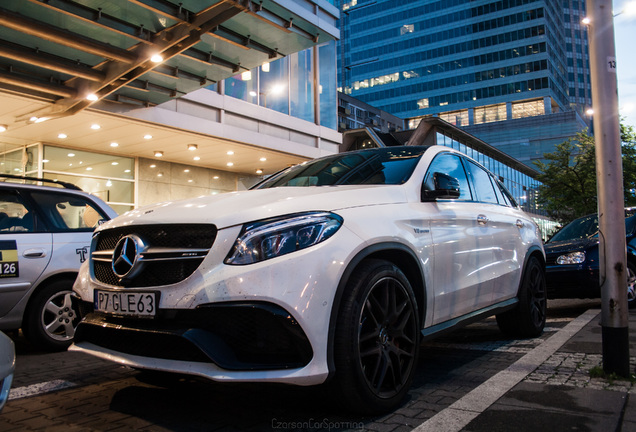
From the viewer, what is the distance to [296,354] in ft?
8.19

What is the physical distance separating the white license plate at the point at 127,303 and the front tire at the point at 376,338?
38.5 inches

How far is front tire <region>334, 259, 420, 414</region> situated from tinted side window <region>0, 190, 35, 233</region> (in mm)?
3934

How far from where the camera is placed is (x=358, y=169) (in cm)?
396

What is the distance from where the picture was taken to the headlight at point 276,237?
8.45ft

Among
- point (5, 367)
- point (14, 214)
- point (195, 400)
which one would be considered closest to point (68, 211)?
point (14, 214)

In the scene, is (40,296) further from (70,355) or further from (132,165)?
(132,165)

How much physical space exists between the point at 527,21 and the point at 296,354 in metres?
105

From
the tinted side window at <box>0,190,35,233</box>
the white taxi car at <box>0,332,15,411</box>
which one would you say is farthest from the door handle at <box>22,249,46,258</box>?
the white taxi car at <box>0,332,15,411</box>

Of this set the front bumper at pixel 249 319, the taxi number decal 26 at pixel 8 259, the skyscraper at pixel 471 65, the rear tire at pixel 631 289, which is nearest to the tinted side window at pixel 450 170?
the front bumper at pixel 249 319

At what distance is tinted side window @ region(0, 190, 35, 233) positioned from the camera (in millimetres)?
5105

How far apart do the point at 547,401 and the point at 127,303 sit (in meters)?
2.51

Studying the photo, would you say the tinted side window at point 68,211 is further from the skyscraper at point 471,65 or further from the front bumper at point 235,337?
the skyscraper at point 471,65

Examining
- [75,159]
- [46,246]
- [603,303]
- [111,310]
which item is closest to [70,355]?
[46,246]

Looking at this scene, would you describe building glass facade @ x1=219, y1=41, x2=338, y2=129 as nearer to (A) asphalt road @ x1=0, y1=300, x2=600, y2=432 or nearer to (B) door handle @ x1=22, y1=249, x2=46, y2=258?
(B) door handle @ x1=22, y1=249, x2=46, y2=258
